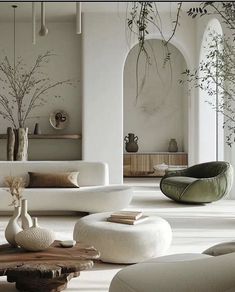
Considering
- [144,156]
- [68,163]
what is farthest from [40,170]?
[144,156]

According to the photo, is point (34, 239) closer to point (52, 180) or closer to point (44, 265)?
point (44, 265)

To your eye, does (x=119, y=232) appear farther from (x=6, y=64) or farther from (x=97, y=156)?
(x=6, y=64)

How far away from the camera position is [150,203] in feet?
24.6

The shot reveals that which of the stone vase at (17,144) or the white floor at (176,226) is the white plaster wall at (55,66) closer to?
the stone vase at (17,144)

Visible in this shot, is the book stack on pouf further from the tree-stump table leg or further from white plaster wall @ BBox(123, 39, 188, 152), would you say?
white plaster wall @ BBox(123, 39, 188, 152)

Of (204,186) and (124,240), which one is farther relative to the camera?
(204,186)

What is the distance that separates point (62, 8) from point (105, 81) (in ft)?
5.29

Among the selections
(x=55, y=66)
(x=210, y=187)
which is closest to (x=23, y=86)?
(x=55, y=66)

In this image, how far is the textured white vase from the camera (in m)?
3.25

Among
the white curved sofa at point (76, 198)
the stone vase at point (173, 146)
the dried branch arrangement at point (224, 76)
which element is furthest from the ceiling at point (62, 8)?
the white curved sofa at point (76, 198)

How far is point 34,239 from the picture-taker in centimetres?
325

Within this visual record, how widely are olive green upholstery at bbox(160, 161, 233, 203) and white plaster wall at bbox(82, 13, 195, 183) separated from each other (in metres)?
2.49

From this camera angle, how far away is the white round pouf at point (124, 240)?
3.93m

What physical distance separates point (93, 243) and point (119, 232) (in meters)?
0.23
